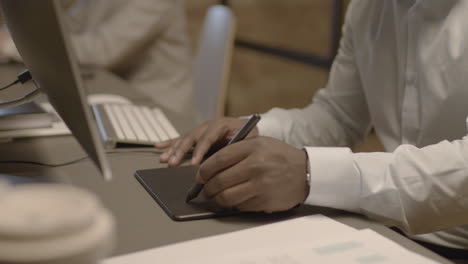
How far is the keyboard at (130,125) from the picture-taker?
3.35 ft

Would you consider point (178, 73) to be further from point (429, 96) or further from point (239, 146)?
point (239, 146)

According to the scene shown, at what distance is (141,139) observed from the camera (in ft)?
3.38

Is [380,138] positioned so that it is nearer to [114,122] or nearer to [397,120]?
[397,120]

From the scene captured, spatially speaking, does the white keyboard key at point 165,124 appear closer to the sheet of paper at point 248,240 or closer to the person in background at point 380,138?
the person in background at point 380,138

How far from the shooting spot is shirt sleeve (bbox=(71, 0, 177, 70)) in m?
2.18

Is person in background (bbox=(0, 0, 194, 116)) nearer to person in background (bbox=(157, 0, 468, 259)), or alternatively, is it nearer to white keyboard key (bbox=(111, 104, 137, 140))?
white keyboard key (bbox=(111, 104, 137, 140))

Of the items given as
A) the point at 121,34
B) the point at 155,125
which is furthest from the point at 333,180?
the point at 121,34

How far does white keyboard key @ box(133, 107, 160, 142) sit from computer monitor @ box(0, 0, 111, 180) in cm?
33

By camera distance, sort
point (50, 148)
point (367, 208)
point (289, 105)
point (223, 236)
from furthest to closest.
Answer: point (289, 105) < point (50, 148) < point (367, 208) < point (223, 236)

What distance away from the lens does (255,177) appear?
72cm

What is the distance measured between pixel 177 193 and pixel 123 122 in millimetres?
408

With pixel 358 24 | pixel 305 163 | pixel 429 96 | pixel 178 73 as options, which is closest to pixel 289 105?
pixel 178 73

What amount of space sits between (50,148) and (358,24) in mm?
710

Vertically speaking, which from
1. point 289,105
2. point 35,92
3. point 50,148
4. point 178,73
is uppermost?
point 35,92
